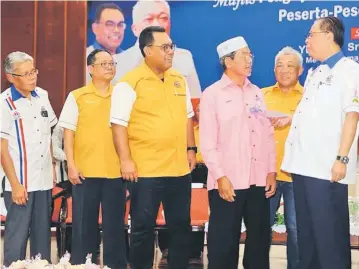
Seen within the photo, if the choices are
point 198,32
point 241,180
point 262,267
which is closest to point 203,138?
point 241,180

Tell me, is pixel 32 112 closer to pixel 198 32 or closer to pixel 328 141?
pixel 328 141

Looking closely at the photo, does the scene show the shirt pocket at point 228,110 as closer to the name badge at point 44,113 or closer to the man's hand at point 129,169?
the man's hand at point 129,169

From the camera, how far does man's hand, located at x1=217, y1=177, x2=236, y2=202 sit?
3422 mm

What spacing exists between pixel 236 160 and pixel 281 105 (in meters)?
0.76

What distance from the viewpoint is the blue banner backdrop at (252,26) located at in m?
5.44

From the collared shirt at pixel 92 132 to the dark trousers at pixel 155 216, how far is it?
0.43 meters

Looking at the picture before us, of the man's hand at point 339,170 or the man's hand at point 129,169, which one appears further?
the man's hand at point 129,169

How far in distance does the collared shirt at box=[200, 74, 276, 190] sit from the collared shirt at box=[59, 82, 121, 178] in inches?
27.9

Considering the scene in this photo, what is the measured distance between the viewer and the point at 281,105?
4070mm

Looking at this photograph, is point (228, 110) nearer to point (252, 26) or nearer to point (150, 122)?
point (150, 122)

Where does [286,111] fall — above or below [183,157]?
above

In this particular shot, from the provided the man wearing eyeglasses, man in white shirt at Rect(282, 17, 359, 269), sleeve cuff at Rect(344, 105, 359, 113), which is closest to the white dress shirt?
the man wearing eyeglasses

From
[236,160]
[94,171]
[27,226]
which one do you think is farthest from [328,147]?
[27,226]

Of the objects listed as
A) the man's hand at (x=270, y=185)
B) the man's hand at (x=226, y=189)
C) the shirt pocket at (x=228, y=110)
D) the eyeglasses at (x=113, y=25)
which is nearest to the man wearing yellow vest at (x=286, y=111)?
the man's hand at (x=270, y=185)
